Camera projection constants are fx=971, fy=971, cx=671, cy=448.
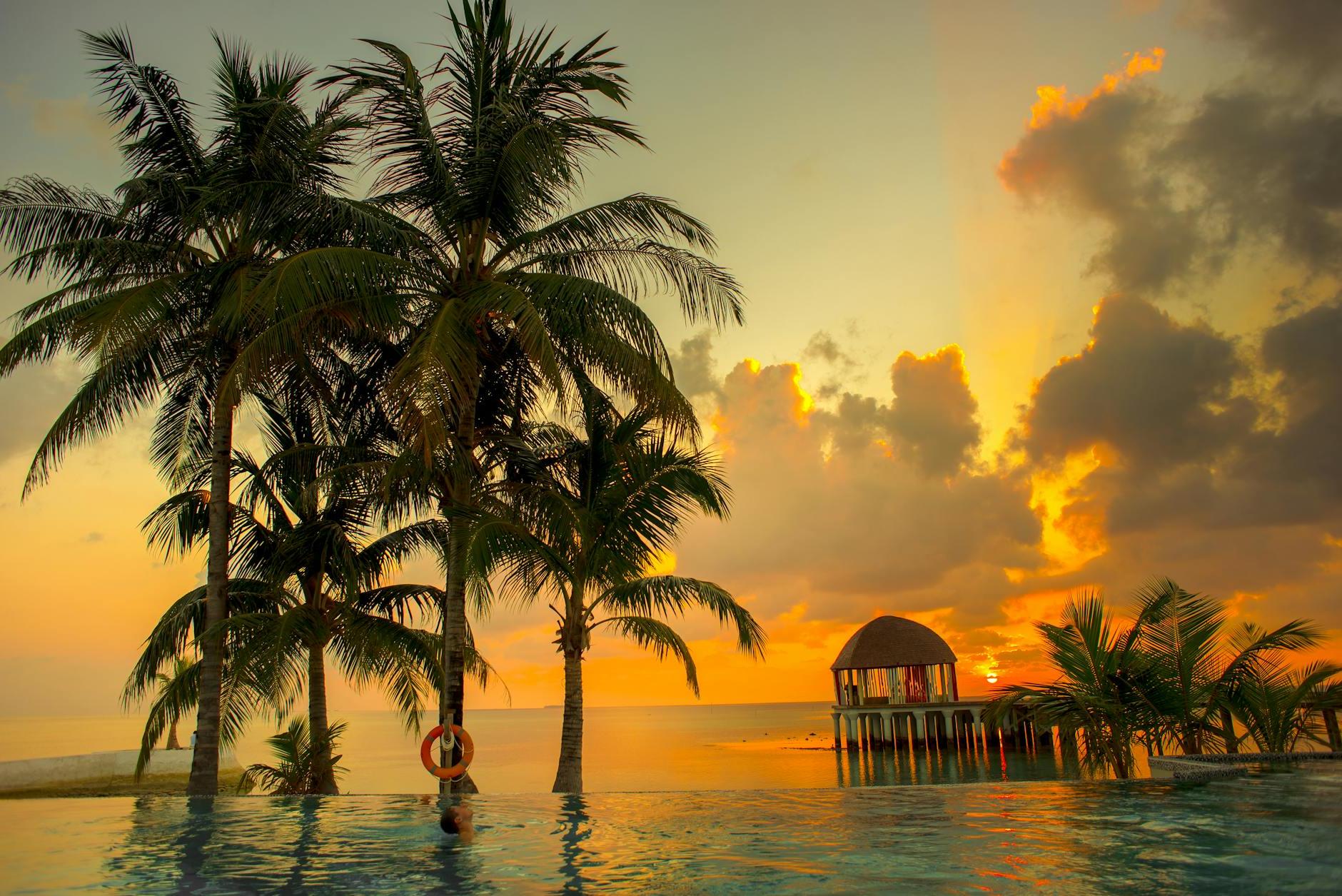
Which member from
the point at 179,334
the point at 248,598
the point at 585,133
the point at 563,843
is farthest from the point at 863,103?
the point at 563,843

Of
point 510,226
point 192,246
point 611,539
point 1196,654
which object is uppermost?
point 192,246

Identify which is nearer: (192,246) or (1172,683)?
(1172,683)

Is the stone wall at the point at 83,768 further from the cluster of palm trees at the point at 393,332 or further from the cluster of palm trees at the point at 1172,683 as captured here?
the cluster of palm trees at the point at 1172,683

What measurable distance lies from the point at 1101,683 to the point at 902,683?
32.5 metres

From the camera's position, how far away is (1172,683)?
10703mm

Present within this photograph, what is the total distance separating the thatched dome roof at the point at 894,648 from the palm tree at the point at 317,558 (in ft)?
91.0

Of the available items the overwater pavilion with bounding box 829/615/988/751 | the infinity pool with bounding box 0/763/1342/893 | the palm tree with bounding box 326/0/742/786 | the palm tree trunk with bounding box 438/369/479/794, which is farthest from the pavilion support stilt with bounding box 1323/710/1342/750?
the overwater pavilion with bounding box 829/615/988/751

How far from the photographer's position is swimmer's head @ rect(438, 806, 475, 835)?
7.30 m

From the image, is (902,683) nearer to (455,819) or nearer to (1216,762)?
(1216,762)

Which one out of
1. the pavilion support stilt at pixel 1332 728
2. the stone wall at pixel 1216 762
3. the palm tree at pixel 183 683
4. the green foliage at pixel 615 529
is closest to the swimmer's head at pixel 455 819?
the green foliage at pixel 615 529

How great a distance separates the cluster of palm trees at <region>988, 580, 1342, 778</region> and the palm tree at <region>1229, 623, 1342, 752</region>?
0.04ft

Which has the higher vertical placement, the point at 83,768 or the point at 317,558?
the point at 317,558

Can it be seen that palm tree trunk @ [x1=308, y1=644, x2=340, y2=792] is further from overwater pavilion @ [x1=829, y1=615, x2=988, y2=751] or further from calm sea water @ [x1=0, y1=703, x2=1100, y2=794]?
overwater pavilion @ [x1=829, y1=615, x2=988, y2=751]

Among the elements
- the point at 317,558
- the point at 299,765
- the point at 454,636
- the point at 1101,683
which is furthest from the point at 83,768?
the point at 1101,683
